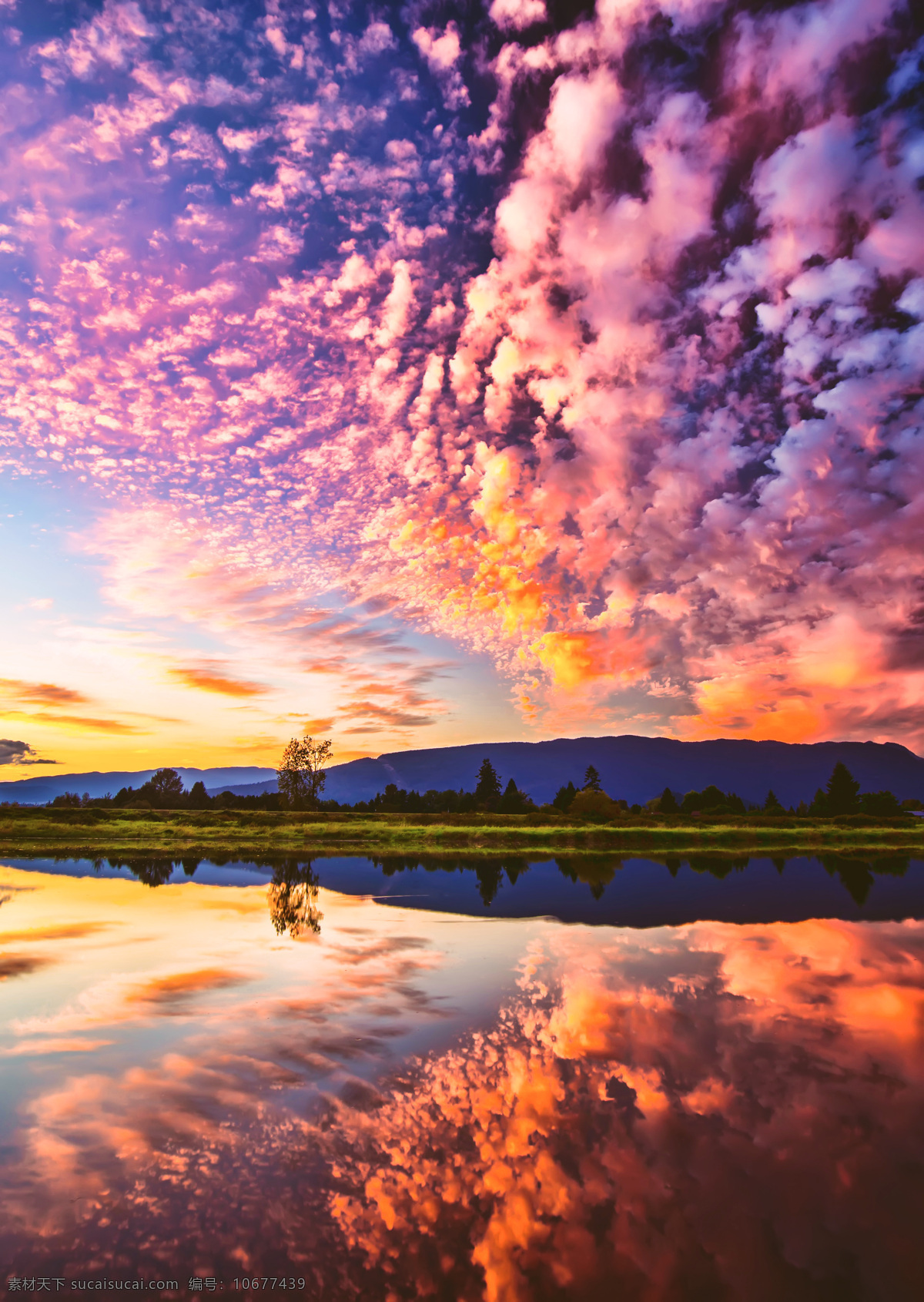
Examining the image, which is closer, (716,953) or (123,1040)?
(123,1040)

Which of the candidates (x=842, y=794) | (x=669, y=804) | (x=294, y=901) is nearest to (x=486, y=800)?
(x=669, y=804)

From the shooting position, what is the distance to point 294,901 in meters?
25.6

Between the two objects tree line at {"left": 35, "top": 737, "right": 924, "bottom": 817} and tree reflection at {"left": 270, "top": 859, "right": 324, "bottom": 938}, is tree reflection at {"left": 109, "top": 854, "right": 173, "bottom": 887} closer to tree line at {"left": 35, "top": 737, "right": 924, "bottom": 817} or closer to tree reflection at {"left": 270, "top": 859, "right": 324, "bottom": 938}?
tree reflection at {"left": 270, "top": 859, "right": 324, "bottom": 938}

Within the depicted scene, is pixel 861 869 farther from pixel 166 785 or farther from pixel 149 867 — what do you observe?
pixel 166 785

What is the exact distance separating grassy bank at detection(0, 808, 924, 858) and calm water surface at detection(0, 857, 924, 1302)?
117 ft

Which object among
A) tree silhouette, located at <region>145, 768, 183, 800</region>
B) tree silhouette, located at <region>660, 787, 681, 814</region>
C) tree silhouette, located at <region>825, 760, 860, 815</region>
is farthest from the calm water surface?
tree silhouette, located at <region>145, 768, 183, 800</region>

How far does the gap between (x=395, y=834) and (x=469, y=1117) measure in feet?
178

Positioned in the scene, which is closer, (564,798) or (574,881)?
(574,881)

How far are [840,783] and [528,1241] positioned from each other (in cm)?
12046

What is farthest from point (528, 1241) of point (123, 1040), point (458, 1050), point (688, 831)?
point (688, 831)

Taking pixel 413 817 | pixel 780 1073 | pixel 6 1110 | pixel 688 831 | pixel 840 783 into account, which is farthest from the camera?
pixel 840 783

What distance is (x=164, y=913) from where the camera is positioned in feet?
73.2

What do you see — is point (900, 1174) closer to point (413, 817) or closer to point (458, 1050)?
point (458, 1050)

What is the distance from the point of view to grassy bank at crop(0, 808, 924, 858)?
5162 centimetres
